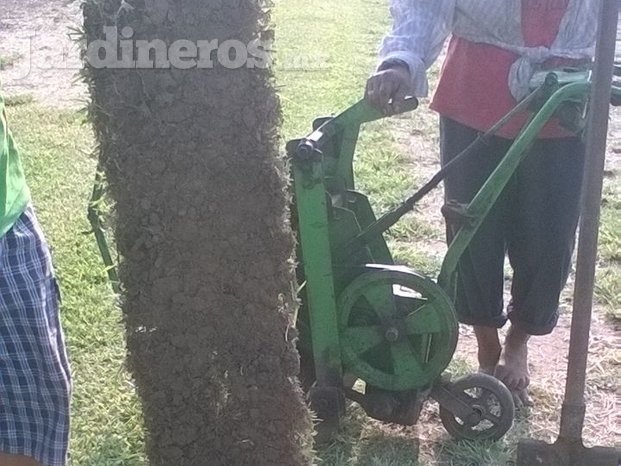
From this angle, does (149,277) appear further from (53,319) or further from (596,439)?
(596,439)

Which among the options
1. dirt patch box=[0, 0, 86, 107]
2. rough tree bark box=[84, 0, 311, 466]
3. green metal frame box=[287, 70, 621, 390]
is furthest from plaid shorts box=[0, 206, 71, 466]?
dirt patch box=[0, 0, 86, 107]

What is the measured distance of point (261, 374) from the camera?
212 cm

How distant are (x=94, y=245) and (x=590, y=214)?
2584mm

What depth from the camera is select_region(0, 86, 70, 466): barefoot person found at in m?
1.79

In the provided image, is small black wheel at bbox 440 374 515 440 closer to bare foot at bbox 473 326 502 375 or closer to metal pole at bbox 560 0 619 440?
bare foot at bbox 473 326 502 375

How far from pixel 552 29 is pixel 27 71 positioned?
5.76 meters

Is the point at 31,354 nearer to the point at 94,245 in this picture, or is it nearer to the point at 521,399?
the point at 521,399

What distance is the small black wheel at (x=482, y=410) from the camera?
2.64 m

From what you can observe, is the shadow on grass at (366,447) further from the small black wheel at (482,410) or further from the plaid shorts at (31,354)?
the plaid shorts at (31,354)

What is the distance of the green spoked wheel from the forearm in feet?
1.78

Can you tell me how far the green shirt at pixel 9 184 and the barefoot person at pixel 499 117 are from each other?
99cm

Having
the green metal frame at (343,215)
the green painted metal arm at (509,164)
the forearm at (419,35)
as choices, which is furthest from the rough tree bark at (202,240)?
the forearm at (419,35)

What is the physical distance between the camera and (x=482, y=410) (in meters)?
2.69

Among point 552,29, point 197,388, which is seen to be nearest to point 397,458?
point 197,388
